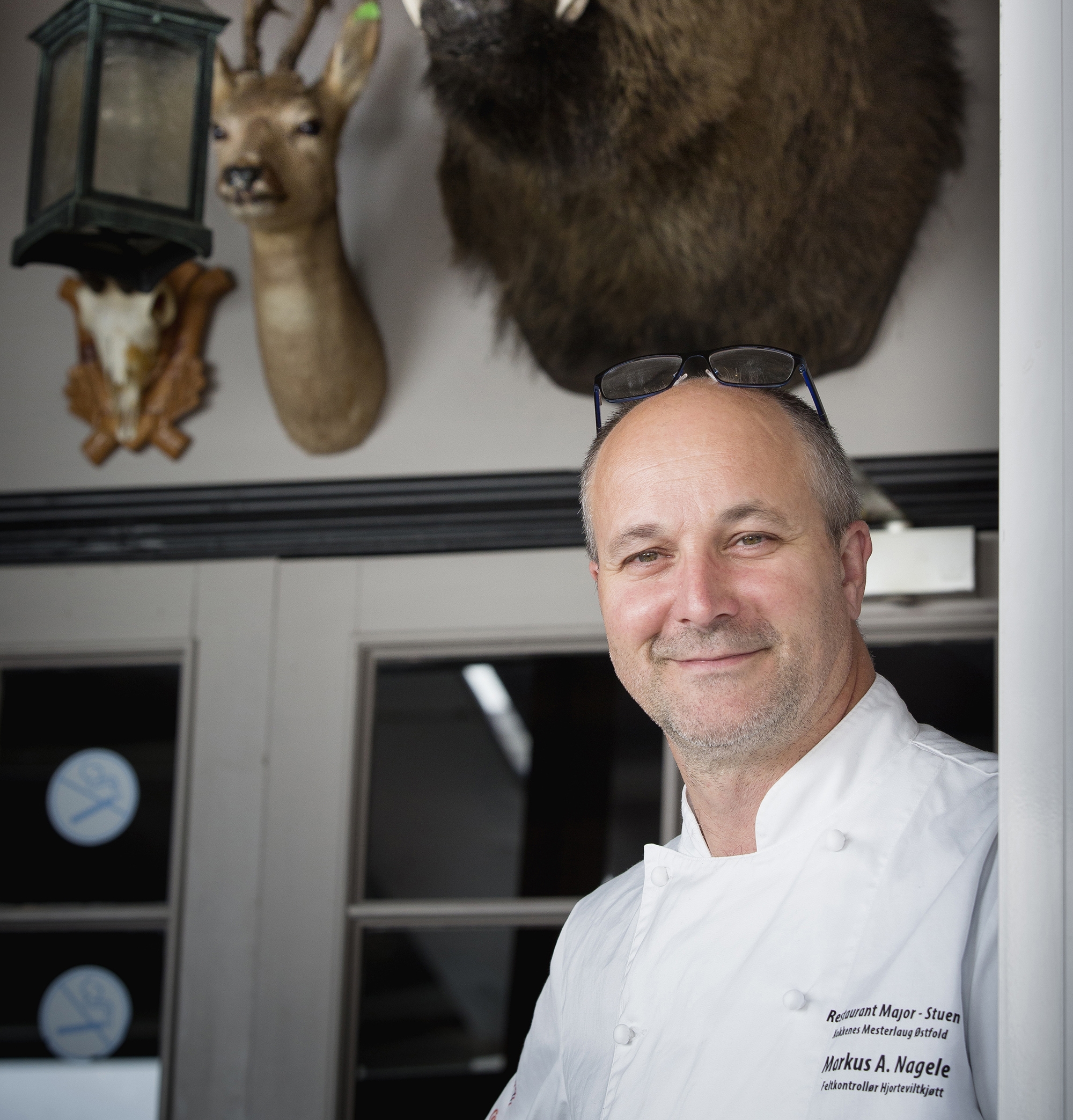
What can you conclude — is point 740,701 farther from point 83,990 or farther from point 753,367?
point 83,990

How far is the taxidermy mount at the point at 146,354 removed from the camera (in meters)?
3.02

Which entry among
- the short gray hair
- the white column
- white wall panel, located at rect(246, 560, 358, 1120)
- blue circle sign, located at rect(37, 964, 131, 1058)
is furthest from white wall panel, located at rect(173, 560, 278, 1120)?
the white column

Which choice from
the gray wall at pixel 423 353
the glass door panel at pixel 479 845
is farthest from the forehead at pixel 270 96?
the glass door panel at pixel 479 845

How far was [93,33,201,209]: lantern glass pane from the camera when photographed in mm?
2197

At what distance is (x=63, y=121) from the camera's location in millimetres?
2254

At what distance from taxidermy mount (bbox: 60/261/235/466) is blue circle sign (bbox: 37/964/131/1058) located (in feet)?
3.88

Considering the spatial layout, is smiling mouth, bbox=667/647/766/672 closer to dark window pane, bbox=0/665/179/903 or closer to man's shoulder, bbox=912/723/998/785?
man's shoulder, bbox=912/723/998/785

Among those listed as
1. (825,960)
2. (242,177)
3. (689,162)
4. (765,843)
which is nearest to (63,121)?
(242,177)

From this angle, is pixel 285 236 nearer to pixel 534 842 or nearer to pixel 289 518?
pixel 289 518

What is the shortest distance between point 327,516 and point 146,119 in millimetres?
996

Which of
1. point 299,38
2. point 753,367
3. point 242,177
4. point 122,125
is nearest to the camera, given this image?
point 753,367

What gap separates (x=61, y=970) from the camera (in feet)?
9.50

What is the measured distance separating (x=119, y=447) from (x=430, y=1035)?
60.1 inches

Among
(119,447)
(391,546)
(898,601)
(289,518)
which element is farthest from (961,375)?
(119,447)
